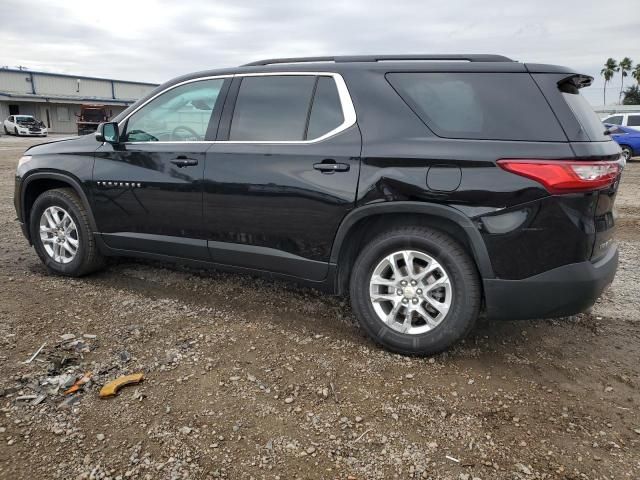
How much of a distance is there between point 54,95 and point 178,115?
49.5m

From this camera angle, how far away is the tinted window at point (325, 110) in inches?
132

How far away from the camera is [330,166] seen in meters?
3.26

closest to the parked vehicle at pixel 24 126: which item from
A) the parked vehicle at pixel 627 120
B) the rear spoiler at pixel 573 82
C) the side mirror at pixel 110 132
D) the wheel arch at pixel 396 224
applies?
the parked vehicle at pixel 627 120

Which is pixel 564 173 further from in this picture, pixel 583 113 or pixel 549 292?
pixel 549 292

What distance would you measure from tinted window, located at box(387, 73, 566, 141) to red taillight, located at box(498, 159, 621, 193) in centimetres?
16

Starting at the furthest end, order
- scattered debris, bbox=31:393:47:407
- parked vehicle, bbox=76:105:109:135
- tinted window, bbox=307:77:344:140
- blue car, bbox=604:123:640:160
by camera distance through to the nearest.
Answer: parked vehicle, bbox=76:105:109:135, blue car, bbox=604:123:640:160, tinted window, bbox=307:77:344:140, scattered debris, bbox=31:393:47:407

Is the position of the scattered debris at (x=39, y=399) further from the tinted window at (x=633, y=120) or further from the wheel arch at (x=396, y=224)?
the tinted window at (x=633, y=120)

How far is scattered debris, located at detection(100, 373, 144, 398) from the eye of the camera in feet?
8.87

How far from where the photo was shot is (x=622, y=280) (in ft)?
15.4

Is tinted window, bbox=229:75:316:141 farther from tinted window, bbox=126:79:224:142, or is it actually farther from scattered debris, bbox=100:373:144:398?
scattered debris, bbox=100:373:144:398

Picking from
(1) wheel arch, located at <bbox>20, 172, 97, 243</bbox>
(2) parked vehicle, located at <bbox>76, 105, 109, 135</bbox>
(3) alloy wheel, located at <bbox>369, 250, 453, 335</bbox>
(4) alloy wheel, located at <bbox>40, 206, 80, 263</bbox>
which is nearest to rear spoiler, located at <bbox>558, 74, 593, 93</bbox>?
(3) alloy wheel, located at <bbox>369, 250, 453, 335</bbox>

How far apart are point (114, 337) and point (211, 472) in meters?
1.56

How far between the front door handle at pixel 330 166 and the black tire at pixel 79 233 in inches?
91.3

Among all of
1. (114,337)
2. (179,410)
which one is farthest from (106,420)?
(114,337)
